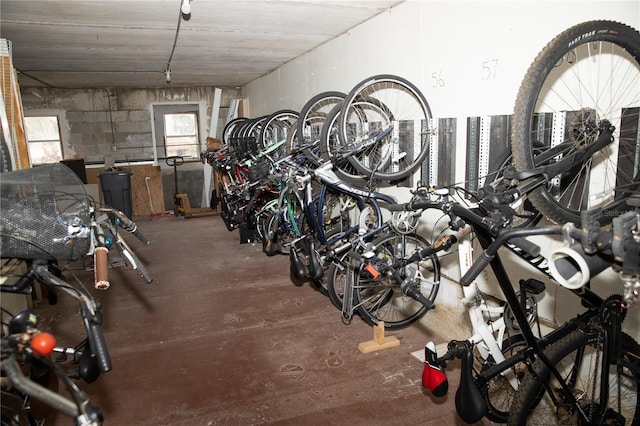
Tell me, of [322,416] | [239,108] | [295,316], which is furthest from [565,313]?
[239,108]

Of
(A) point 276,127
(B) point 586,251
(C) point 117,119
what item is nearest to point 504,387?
(B) point 586,251

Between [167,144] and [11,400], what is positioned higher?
[167,144]

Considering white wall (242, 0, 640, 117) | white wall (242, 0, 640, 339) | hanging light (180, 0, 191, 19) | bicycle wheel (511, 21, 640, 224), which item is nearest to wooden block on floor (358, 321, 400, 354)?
white wall (242, 0, 640, 339)

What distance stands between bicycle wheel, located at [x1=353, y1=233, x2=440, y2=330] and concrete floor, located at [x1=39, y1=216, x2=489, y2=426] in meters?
0.13

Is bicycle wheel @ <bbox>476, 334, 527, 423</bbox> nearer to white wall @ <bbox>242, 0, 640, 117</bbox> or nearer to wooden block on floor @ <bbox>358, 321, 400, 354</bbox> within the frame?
wooden block on floor @ <bbox>358, 321, 400, 354</bbox>

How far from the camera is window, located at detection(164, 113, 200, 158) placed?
8453 millimetres

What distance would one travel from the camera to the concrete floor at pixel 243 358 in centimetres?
213

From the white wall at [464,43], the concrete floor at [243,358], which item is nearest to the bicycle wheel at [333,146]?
the white wall at [464,43]

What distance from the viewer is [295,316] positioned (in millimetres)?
3219

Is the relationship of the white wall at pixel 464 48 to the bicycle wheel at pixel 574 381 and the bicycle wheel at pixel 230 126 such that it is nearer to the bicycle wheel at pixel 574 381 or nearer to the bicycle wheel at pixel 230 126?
the bicycle wheel at pixel 574 381

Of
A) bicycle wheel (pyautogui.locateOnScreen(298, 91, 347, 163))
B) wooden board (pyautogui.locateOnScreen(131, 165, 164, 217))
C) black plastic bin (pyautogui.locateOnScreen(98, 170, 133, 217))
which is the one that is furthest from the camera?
wooden board (pyautogui.locateOnScreen(131, 165, 164, 217))

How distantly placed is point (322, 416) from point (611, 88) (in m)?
1.98

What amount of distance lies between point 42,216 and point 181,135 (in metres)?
7.40

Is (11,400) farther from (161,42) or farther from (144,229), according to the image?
(144,229)
